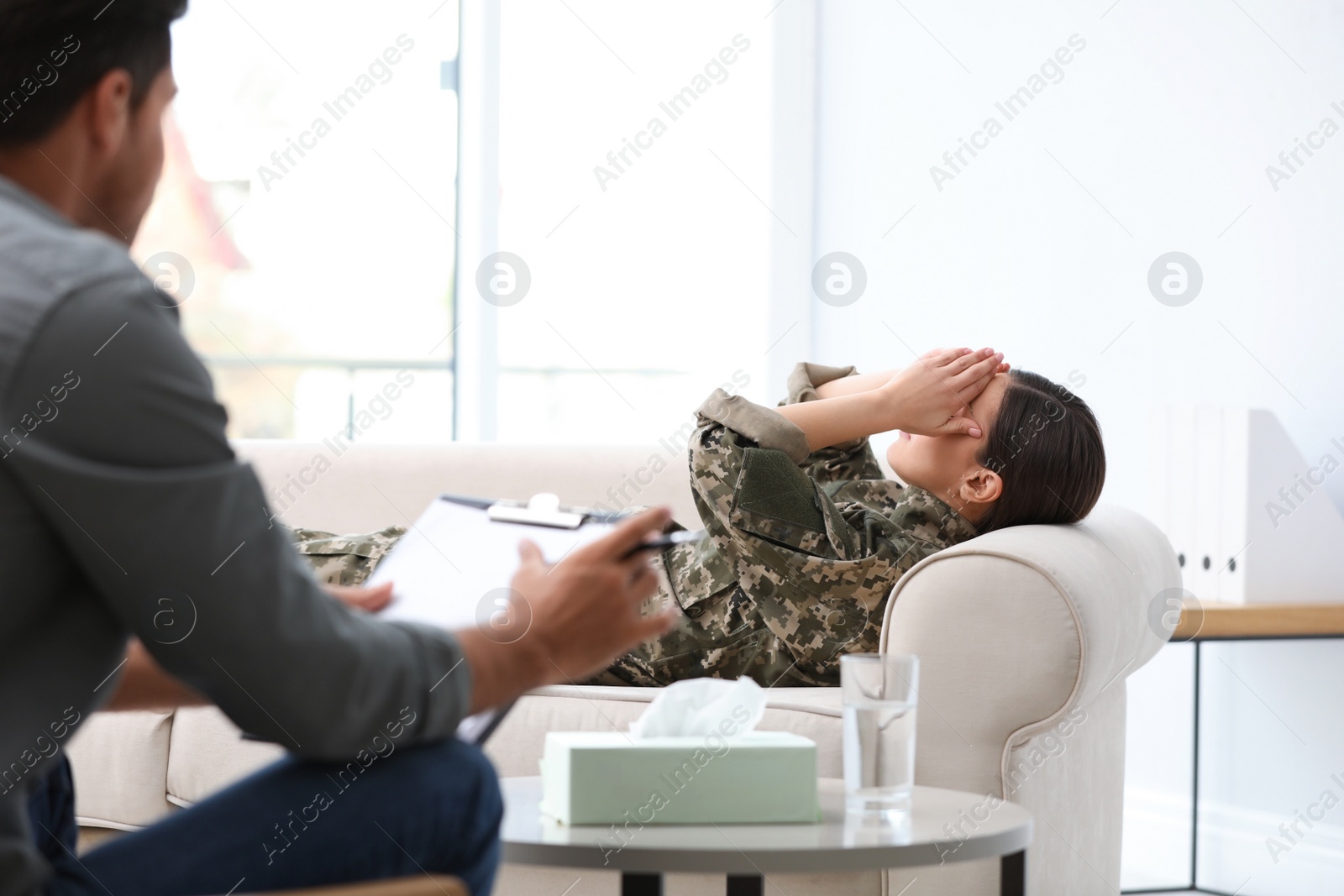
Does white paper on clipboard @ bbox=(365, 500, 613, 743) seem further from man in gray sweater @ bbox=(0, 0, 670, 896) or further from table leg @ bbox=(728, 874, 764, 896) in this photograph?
table leg @ bbox=(728, 874, 764, 896)

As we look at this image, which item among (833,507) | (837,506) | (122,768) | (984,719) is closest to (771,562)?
(833,507)

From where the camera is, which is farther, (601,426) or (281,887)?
(601,426)

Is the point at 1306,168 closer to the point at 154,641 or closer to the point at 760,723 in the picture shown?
the point at 760,723

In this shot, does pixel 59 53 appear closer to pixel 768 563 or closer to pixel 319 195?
pixel 768 563

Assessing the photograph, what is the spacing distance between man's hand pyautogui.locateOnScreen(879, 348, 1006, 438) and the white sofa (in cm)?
21

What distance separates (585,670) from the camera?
0.77 m

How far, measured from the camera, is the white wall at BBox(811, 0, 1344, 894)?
2236mm

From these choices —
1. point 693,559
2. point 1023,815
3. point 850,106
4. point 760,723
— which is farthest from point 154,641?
point 850,106

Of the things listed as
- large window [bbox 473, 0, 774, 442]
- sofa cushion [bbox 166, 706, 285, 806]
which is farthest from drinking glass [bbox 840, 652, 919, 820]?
large window [bbox 473, 0, 774, 442]

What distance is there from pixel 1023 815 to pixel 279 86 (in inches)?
132

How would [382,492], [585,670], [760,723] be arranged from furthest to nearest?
1. [382,492]
2. [760,723]
3. [585,670]

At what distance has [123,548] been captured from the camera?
0.60m

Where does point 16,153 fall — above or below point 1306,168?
below

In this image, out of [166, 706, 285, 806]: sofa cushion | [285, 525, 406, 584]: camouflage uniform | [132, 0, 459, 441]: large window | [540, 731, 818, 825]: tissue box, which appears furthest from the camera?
[132, 0, 459, 441]: large window
